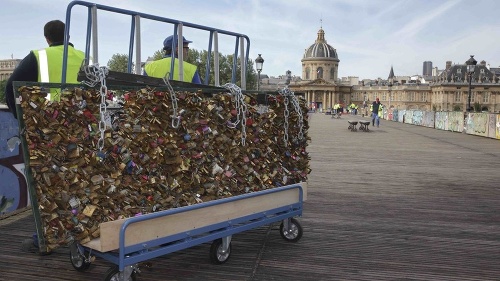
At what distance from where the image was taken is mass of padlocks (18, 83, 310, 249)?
390 cm

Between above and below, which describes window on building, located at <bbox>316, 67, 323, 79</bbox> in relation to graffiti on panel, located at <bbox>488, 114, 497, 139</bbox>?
above

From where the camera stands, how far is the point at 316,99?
16200 cm

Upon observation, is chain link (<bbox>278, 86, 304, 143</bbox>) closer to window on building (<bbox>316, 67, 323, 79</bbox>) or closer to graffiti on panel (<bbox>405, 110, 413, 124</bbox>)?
graffiti on panel (<bbox>405, 110, 413, 124</bbox>)

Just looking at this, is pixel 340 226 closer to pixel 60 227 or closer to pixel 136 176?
pixel 136 176

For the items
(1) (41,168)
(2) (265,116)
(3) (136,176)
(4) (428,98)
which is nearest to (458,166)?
(2) (265,116)

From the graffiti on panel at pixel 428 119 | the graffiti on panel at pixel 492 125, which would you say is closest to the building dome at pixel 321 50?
the graffiti on panel at pixel 428 119

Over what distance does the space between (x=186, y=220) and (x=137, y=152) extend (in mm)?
802

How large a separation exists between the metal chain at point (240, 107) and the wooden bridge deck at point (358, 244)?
1.42 metres

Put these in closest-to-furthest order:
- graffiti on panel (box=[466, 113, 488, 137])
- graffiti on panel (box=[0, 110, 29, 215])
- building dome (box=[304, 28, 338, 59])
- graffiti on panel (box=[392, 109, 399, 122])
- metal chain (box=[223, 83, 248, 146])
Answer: metal chain (box=[223, 83, 248, 146]), graffiti on panel (box=[0, 110, 29, 215]), graffiti on panel (box=[466, 113, 488, 137]), graffiti on panel (box=[392, 109, 399, 122]), building dome (box=[304, 28, 338, 59])

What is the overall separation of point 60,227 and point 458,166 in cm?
1243

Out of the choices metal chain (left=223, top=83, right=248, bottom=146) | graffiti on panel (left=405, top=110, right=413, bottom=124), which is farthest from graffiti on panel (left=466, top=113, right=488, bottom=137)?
metal chain (left=223, top=83, right=248, bottom=146)

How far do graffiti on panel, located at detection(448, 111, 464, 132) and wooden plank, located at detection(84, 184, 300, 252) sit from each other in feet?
99.1

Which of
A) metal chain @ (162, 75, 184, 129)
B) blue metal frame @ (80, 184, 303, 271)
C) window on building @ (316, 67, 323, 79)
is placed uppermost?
window on building @ (316, 67, 323, 79)

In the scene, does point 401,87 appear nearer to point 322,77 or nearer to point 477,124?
point 322,77
